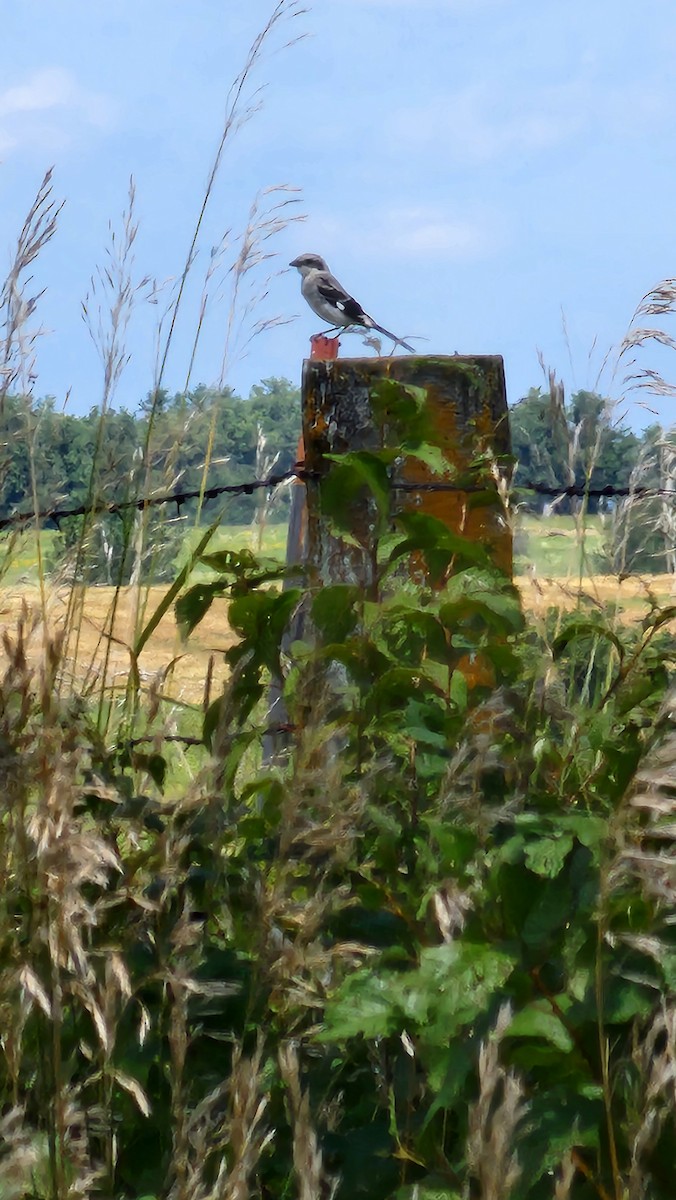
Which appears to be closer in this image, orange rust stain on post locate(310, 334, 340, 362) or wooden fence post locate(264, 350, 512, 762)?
wooden fence post locate(264, 350, 512, 762)

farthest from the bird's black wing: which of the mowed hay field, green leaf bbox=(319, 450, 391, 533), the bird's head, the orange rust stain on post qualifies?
green leaf bbox=(319, 450, 391, 533)

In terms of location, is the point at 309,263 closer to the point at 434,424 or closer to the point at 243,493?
the point at 243,493

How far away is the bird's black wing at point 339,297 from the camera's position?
34.6ft

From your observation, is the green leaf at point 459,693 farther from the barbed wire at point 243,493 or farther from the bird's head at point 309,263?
the bird's head at point 309,263

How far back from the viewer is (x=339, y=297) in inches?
424

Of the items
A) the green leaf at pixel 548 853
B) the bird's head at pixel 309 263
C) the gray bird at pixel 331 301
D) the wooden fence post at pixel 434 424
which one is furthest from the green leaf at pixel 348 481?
the bird's head at pixel 309 263

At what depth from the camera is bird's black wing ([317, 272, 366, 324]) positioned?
415 inches

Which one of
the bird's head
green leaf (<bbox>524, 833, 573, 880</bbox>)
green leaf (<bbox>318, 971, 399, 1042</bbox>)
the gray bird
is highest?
the bird's head

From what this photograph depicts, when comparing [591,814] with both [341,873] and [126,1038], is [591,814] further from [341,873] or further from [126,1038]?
[126,1038]

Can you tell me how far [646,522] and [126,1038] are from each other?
242 cm

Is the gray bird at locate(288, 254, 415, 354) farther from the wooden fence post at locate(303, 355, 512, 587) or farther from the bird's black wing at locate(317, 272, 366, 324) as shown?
the wooden fence post at locate(303, 355, 512, 587)

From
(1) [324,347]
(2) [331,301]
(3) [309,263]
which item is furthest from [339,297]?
(1) [324,347]

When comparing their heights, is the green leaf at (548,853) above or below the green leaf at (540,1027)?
above

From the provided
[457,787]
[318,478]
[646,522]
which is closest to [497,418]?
[318,478]
